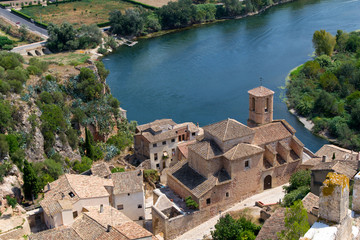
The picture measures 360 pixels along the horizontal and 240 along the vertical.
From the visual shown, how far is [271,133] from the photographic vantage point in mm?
36562

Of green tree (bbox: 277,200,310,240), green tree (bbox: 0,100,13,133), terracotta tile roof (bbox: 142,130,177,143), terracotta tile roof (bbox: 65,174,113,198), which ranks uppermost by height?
green tree (bbox: 277,200,310,240)

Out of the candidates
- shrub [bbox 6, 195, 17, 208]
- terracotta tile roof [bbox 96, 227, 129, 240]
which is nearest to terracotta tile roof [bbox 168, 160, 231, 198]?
terracotta tile roof [bbox 96, 227, 129, 240]

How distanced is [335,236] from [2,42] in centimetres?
6929

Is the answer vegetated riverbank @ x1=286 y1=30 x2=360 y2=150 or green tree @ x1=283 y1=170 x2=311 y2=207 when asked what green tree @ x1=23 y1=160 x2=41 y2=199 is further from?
vegetated riverbank @ x1=286 y1=30 x2=360 y2=150

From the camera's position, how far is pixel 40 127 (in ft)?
129

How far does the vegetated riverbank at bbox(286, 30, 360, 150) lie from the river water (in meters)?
1.67

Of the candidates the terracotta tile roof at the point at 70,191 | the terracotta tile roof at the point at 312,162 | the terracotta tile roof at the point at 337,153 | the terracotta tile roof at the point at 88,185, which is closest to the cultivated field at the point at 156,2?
the terracotta tile roof at the point at 337,153

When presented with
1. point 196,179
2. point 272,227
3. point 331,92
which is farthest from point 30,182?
point 331,92

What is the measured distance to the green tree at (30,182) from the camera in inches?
1251

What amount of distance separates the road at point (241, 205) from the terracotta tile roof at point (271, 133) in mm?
3730

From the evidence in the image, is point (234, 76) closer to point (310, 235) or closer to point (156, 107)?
point (156, 107)

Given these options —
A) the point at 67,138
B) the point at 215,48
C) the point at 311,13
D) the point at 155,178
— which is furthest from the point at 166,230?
the point at 311,13

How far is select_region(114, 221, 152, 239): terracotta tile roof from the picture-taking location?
2580 centimetres

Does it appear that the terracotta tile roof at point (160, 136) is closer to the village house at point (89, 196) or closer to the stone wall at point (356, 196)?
the village house at point (89, 196)
